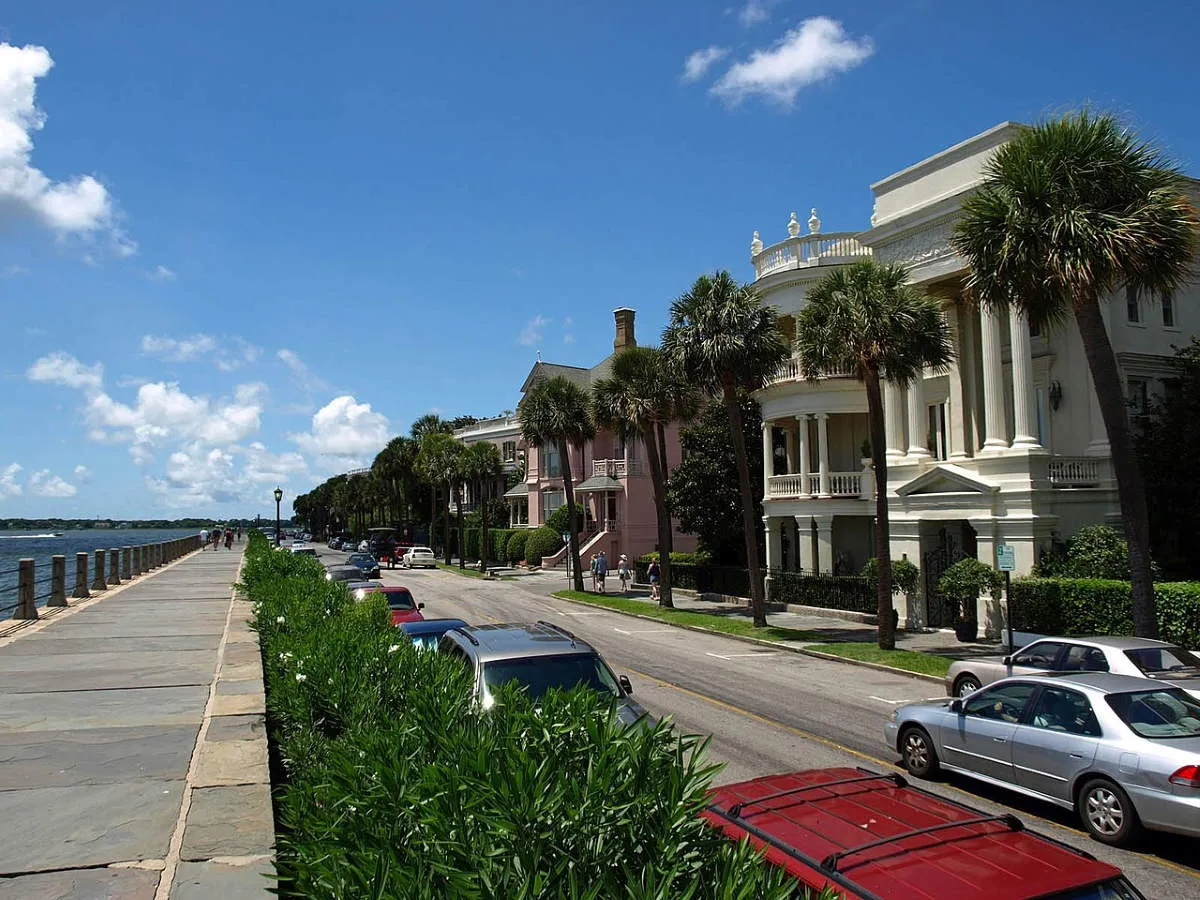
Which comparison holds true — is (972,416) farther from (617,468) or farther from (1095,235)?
(617,468)

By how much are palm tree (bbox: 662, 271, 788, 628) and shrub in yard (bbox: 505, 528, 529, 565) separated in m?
36.1

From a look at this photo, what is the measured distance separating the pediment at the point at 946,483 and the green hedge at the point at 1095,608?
3095 millimetres

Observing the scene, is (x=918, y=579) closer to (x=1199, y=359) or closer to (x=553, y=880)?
(x=1199, y=359)

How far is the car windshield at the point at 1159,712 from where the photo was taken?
8562 mm

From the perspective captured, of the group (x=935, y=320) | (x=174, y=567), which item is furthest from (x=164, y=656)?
(x=174, y=567)

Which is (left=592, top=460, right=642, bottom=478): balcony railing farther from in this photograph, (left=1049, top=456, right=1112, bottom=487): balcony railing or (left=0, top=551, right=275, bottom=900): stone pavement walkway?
(left=0, top=551, right=275, bottom=900): stone pavement walkway

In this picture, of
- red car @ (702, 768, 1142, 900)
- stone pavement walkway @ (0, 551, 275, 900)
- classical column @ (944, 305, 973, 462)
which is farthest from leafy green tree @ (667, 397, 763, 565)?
red car @ (702, 768, 1142, 900)

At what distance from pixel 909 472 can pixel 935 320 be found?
25.4ft

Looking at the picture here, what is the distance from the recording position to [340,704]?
277 inches

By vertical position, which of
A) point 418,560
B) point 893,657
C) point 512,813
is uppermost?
point 512,813

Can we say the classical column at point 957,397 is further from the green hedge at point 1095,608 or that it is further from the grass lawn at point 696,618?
the grass lawn at point 696,618

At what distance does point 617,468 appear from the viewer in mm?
58969

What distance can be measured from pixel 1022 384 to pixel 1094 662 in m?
13.8

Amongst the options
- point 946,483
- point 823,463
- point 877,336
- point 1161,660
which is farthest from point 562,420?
point 1161,660
